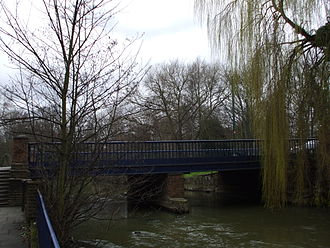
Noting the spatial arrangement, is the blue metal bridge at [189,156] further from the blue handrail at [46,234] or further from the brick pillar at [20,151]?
the blue handrail at [46,234]

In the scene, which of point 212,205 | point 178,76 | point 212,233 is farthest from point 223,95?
point 212,233

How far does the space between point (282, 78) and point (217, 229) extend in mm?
8871

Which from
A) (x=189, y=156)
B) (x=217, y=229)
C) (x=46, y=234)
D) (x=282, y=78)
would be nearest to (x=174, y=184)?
(x=189, y=156)

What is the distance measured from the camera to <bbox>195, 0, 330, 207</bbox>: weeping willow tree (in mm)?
7098

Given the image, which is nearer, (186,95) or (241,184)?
(241,184)

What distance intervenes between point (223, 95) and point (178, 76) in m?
5.14

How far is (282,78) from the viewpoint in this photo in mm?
7395

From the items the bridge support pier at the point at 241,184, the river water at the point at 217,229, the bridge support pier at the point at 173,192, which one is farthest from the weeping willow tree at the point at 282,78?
the bridge support pier at the point at 241,184

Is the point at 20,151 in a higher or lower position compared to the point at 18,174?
higher

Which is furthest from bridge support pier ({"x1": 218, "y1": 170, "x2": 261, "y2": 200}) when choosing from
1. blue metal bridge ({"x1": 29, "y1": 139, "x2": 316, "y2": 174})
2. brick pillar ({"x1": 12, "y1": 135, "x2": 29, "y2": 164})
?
brick pillar ({"x1": 12, "y1": 135, "x2": 29, "y2": 164})

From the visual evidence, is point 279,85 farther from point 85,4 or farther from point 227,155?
point 227,155

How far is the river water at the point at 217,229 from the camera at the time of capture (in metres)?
12.2

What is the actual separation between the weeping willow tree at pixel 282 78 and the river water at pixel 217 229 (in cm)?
443

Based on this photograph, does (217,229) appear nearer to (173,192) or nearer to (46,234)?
(173,192)
